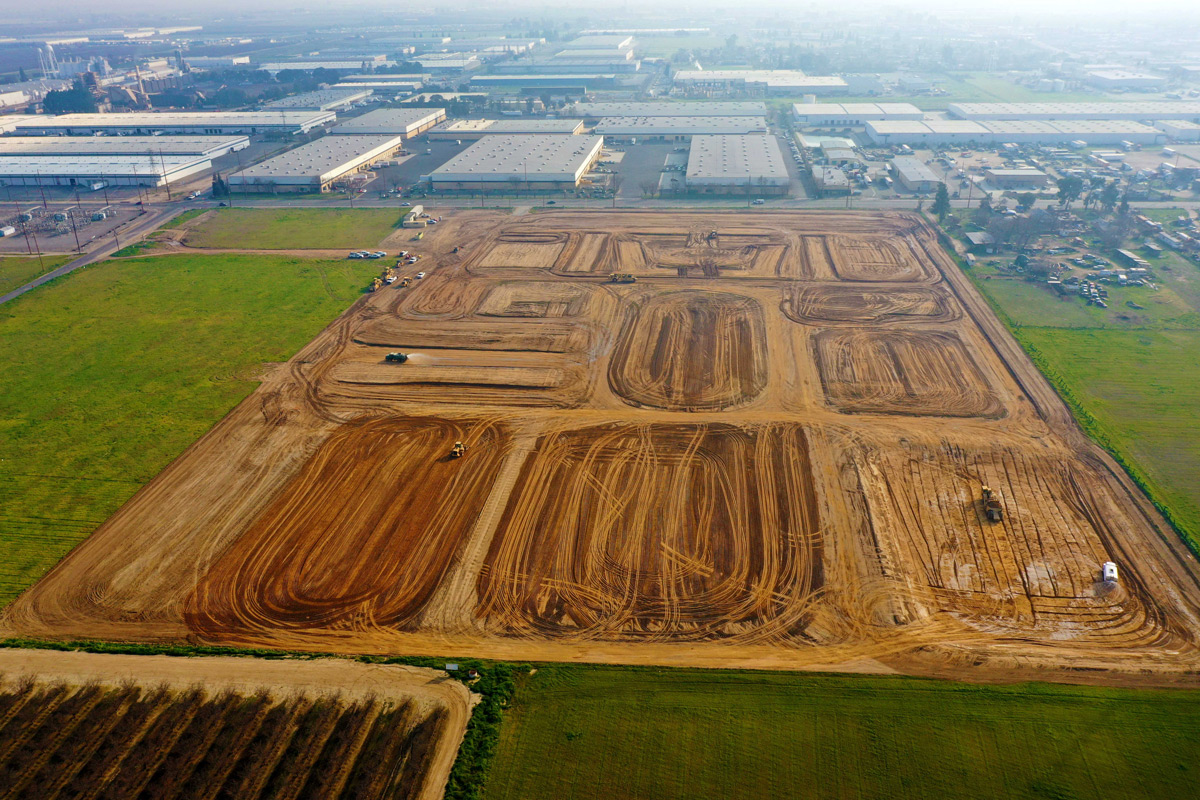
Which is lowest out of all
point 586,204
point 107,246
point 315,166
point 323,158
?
point 107,246

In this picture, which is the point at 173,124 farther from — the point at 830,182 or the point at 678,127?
the point at 830,182

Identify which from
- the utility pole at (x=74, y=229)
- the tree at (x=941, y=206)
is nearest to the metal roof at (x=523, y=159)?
the utility pole at (x=74, y=229)

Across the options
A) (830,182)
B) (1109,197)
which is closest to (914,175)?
(830,182)

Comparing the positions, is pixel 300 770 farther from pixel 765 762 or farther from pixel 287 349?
pixel 287 349

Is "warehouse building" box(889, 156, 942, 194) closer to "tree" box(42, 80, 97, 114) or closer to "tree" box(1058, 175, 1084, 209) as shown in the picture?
"tree" box(1058, 175, 1084, 209)

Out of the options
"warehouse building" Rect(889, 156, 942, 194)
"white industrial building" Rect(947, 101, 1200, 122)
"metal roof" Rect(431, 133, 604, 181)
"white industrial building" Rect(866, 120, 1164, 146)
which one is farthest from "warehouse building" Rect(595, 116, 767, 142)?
"white industrial building" Rect(947, 101, 1200, 122)

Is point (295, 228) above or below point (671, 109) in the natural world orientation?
below

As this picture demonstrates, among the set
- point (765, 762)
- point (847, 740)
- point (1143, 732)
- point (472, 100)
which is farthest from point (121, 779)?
point (472, 100)
